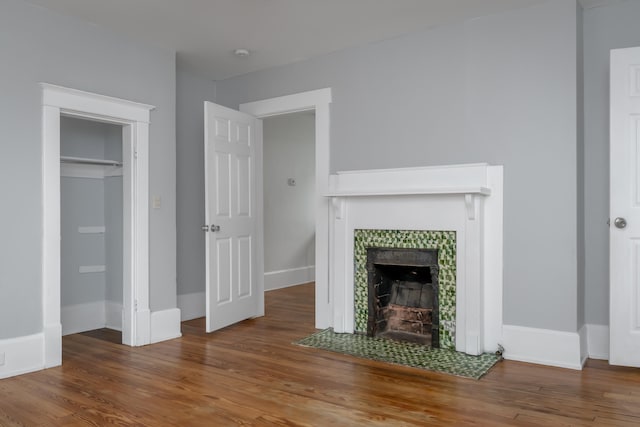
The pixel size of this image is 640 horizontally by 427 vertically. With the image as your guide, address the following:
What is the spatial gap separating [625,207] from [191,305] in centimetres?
404

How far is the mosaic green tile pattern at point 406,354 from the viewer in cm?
338

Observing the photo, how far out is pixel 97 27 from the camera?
12.9 feet

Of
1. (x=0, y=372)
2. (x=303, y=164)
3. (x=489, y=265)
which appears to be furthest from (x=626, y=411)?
(x=303, y=164)

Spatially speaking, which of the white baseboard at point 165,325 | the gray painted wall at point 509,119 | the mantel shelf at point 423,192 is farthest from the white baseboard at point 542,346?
the white baseboard at point 165,325

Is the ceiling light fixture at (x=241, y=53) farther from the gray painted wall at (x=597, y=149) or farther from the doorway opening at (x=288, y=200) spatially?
the gray painted wall at (x=597, y=149)

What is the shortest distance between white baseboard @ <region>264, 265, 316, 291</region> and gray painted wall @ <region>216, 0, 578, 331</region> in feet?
10.2

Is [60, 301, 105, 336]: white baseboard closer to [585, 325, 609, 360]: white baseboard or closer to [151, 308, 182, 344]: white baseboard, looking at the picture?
[151, 308, 182, 344]: white baseboard

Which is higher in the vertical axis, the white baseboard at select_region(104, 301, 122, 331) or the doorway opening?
the doorway opening

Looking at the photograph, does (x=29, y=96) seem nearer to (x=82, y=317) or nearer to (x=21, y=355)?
(x=21, y=355)

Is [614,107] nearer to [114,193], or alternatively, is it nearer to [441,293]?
[441,293]

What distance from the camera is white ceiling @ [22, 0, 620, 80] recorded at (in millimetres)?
3555

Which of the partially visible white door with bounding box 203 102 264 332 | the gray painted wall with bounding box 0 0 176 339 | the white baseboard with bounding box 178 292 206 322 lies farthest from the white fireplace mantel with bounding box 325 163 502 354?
the gray painted wall with bounding box 0 0 176 339

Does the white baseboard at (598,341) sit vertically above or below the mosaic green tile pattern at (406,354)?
above

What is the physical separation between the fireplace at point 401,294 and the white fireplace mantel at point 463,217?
0.25 m
